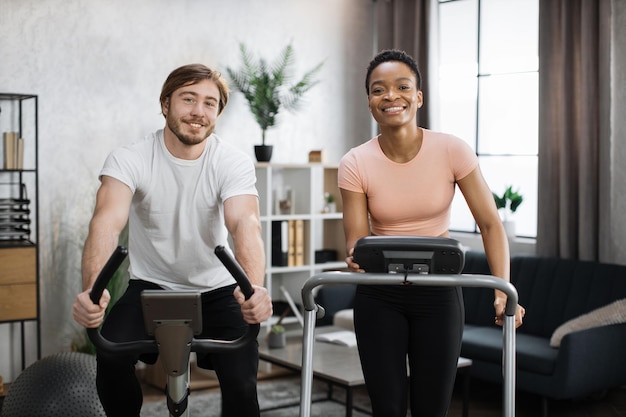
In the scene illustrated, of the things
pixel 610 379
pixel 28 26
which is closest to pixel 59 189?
pixel 28 26

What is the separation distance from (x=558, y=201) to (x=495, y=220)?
2.97m

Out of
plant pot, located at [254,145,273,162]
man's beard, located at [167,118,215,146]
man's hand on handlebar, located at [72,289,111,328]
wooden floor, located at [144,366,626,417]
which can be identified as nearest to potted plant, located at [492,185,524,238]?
wooden floor, located at [144,366,626,417]

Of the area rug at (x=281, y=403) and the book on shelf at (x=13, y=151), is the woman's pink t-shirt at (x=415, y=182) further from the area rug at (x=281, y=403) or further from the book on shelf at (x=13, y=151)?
the book on shelf at (x=13, y=151)

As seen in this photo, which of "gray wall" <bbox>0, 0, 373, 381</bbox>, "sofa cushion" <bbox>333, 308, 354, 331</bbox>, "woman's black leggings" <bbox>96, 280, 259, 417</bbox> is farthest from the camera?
"sofa cushion" <bbox>333, 308, 354, 331</bbox>

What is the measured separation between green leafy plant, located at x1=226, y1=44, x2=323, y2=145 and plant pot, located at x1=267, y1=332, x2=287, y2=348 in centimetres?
150

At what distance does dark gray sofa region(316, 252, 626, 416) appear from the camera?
14.4ft

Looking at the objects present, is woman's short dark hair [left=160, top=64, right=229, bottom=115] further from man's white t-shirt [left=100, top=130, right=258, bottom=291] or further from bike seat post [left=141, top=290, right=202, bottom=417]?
bike seat post [left=141, top=290, right=202, bottom=417]

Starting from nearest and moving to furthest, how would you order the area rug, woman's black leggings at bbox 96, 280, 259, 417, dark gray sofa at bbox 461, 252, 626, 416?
woman's black leggings at bbox 96, 280, 259, 417 → dark gray sofa at bbox 461, 252, 626, 416 → the area rug

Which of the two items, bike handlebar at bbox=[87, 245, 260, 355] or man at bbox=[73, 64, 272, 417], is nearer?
bike handlebar at bbox=[87, 245, 260, 355]

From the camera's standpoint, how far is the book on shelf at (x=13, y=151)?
4855 millimetres

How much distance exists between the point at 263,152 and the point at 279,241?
612 mm

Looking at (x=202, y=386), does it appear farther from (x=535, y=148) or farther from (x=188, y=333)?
(x=188, y=333)

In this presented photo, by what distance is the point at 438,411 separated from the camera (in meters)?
2.46

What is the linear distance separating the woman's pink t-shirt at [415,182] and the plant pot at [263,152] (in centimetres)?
322
